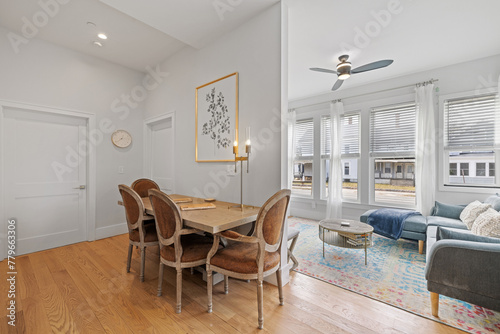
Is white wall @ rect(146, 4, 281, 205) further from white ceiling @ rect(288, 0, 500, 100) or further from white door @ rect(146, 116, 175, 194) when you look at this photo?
white ceiling @ rect(288, 0, 500, 100)

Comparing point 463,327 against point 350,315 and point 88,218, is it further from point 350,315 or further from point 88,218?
point 88,218

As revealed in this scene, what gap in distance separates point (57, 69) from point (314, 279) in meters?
4.58

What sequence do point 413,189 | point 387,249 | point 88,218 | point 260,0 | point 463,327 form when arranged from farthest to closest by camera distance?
point 413,189
point 88,218
point 387,249
point 260,0
point 463,327

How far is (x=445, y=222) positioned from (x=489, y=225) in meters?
0.85

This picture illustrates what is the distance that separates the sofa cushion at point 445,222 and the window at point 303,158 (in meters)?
2.41

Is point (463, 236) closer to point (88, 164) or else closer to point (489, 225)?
point (489, 225)

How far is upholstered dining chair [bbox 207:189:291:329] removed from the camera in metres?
1.57

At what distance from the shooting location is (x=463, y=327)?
161 centimetres

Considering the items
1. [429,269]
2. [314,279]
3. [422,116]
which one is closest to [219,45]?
[314,279]

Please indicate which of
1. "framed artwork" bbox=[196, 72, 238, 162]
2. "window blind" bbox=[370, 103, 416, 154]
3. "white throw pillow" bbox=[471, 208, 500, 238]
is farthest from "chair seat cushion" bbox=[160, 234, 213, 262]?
"window blind" bbox=[370, 103, 416, 154]

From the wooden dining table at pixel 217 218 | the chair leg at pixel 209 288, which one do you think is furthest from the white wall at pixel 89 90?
the chair leg at pixel 209 288

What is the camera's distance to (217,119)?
281cm

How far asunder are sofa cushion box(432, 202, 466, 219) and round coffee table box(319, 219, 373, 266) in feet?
4.82

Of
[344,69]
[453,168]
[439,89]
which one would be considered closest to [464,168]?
[453,168]
